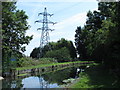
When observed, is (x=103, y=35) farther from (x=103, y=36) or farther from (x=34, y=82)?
(x=34, y=82)

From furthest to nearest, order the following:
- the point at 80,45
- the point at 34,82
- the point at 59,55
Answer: the point at 80,45 → the point at 59,55 → the point at 34,82

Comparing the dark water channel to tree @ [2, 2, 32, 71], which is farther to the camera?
tree @ [2, 2, 32, 71]

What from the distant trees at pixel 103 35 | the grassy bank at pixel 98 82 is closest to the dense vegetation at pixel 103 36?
the distant trees at pixel 103 35

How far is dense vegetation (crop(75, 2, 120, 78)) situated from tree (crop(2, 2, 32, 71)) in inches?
421

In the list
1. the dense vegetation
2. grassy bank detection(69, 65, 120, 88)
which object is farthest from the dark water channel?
the dense vegetation

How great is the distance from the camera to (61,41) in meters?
101

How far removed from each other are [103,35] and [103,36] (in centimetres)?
47

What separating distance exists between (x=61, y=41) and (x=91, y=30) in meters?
55.1

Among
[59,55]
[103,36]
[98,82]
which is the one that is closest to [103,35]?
[103,36]

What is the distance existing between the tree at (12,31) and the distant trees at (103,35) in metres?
10.7

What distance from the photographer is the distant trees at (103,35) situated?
13584mm

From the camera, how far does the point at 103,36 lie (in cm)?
2166

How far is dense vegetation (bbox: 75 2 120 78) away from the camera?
44.3 feet

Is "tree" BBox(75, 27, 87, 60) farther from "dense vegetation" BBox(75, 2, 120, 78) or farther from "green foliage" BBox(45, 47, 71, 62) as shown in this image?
"green foliage" BBox(45, 47, 71, 62)
